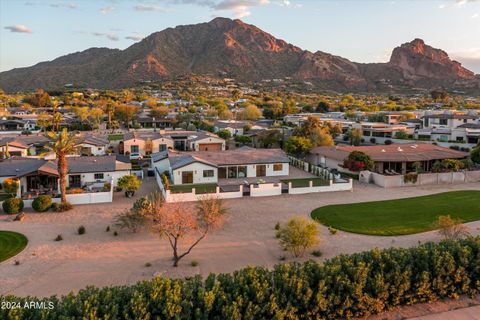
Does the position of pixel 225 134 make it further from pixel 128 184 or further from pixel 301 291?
pixel 301 291

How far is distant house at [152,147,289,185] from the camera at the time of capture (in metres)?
38.3

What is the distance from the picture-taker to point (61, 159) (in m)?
29.6

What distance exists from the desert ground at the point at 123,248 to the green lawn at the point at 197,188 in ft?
15.5

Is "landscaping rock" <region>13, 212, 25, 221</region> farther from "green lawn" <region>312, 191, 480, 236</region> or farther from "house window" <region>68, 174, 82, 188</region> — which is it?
"green lawn" <region>312, 191, 480, 236</region>

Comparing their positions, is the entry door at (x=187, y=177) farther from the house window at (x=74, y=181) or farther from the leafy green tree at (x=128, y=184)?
the house window at (x=74, y=181)

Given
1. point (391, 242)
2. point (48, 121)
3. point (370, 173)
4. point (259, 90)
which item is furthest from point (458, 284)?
point (259, 90)

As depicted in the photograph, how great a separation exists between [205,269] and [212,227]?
3.35m

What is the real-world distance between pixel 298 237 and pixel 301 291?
21.5 feet

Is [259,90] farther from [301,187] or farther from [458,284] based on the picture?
[458,284]

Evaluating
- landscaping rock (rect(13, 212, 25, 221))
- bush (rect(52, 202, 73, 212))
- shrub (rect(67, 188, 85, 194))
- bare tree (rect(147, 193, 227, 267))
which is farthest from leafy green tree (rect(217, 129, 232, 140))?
bare tree (rect(147, 193, 227, 267))

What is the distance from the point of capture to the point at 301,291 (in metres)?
14.1

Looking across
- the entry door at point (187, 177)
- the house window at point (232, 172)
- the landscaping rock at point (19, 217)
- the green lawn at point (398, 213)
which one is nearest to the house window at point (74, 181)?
the landscaping rock at point (19, 217)

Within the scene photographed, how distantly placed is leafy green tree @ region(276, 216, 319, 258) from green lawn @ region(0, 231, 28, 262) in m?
14.5

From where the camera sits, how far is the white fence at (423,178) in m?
37.6
